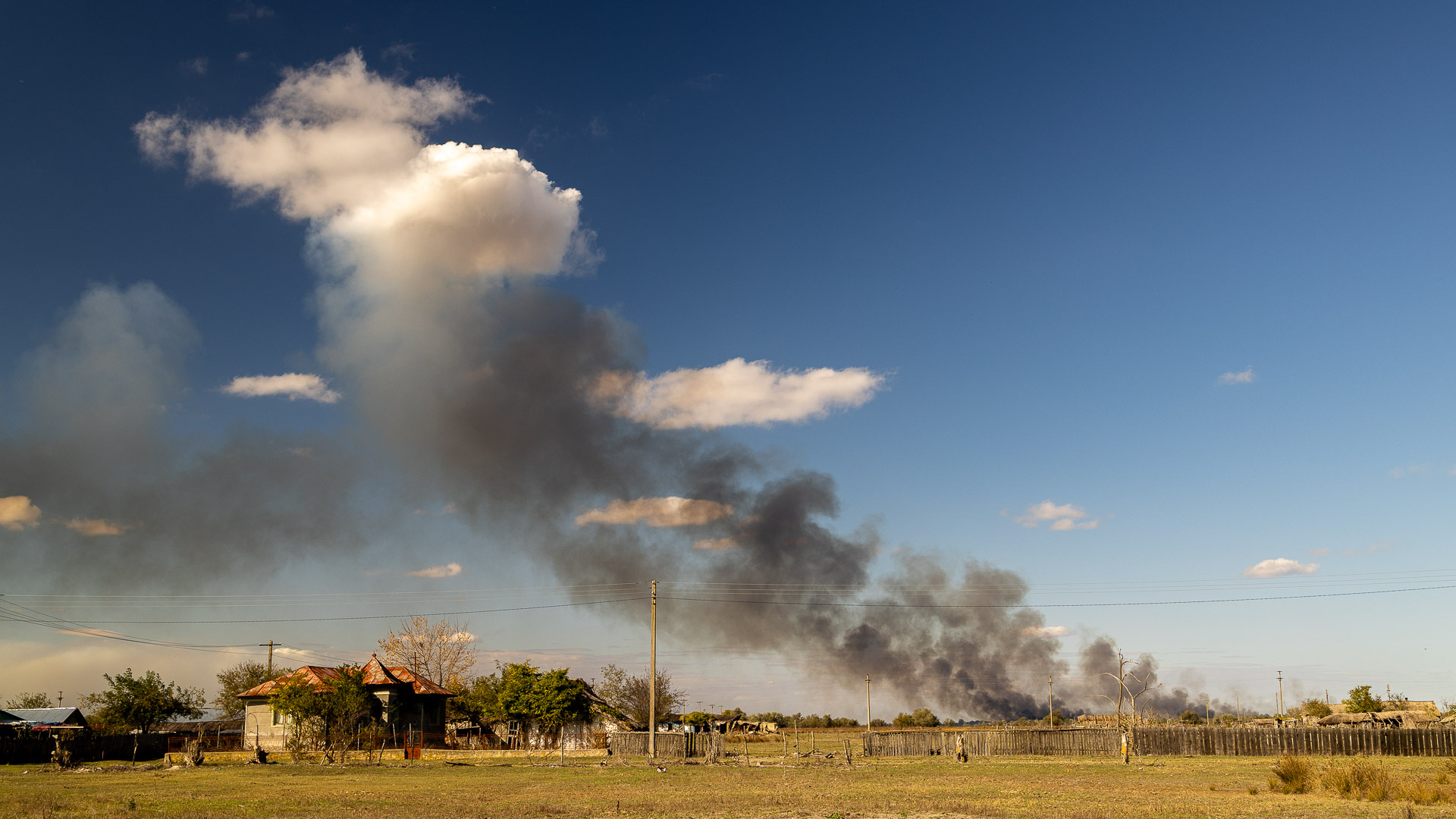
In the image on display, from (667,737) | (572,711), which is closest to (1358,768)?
(667,737)

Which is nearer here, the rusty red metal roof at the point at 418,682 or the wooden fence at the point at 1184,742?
the wooden fence at the point at 1184,742

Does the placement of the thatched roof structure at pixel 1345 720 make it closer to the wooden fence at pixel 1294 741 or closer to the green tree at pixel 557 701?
the wooden fence at pixel 1294 741

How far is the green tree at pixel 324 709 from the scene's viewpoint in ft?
190

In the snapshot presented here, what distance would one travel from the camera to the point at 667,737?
185 feet

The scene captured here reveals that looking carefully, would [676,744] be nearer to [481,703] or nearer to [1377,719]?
[481,703]

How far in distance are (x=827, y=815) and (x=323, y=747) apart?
49708 mm

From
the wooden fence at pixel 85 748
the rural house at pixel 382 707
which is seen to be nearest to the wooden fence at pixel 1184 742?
the rural house at pixel 382 707

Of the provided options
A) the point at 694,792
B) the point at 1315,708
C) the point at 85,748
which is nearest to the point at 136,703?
the point at 85,748

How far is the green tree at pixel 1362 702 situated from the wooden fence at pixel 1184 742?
34.5 meters

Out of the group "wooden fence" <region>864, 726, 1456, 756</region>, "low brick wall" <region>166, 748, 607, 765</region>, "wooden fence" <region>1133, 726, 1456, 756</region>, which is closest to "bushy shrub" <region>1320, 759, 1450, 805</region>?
"wooden fence" <region>864, 726, 1456, 756</region>

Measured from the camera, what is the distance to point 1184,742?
59.4 meters

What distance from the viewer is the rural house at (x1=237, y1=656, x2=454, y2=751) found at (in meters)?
71.2

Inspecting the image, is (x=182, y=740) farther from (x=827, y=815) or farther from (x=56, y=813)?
(x=827, y=815)

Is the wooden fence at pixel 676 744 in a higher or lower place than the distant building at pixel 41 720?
higher
